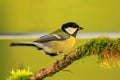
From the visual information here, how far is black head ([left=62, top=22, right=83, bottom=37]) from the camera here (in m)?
1.12

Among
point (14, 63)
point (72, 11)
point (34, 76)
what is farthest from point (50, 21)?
point (34, 76)

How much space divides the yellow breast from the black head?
2 cm

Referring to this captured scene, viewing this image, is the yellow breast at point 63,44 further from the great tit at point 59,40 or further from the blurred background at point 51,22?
the blurred background at point 51,22

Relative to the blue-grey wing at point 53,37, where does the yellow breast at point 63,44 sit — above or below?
below

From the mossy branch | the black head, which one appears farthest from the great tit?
the mossy branch

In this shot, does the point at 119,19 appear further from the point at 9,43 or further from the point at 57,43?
the point at 9,43

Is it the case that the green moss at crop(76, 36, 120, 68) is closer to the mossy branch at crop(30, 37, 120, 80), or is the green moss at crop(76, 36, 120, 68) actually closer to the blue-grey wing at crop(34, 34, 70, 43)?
the mossy branch at crop(30, 37, 120, 80)

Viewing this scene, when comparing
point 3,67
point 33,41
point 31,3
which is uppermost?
point 31,3

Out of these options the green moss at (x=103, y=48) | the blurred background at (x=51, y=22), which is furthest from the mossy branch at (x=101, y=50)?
the blurred background at (x=51, y=22)

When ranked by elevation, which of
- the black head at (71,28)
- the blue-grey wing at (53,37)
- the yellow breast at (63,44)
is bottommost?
the yellow breast at (63,44)

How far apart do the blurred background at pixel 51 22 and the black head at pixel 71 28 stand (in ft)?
0.23

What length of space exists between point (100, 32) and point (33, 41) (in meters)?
0.25

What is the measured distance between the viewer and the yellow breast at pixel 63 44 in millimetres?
1106

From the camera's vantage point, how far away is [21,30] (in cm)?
129
